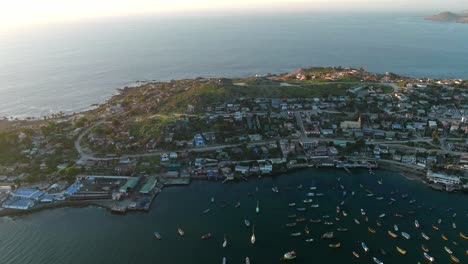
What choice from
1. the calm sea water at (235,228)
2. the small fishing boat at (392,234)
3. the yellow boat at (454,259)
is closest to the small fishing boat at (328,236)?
the calm sea water at (235,228)

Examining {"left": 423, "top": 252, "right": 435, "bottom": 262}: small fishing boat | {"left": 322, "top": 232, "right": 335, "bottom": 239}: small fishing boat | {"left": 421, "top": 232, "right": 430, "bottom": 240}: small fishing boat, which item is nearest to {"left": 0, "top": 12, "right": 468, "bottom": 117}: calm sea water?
{"left": 322, "top": 232, "right": 335, "bottom": 239}: small fishing boat

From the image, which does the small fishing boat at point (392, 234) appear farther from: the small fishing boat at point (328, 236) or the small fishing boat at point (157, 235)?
the small fishing boat at point (157, 235)

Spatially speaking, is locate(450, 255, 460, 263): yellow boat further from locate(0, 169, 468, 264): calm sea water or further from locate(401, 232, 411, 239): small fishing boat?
locate(401, 232, 411, 239): small fishing boat

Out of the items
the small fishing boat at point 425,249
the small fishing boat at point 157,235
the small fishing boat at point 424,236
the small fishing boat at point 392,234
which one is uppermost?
the small fishing boat at point 157,235

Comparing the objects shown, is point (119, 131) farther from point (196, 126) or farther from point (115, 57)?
point (115, 57)

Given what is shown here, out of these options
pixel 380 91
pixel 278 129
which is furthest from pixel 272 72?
pixel 278 129

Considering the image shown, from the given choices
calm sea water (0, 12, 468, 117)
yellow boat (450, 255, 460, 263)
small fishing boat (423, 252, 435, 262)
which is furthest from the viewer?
calm sea water (0, 12, 468, 117)
